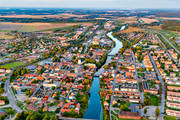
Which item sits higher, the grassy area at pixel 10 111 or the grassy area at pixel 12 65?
the grassy area at pixel 12 65

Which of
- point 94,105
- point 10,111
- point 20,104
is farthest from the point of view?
point 94,105

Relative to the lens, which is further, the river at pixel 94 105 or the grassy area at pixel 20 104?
the grassy area at pixel 20 104

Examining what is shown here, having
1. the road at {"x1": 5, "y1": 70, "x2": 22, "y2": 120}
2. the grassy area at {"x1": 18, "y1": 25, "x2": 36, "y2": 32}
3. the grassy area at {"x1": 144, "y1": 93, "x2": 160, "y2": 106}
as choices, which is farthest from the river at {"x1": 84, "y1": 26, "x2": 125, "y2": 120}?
the grassy area at {"x1": 18, "y1": 25, "x2": 36, "y2": 32}

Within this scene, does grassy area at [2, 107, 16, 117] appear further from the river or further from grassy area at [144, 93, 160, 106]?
grassy area at [144, 93, 160, 106]

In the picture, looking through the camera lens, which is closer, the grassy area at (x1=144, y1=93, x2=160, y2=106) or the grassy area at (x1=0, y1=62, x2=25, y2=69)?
the grassy area at (x1=144, y1=93, x2=160, y2=106)

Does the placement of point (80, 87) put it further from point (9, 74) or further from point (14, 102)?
point (9, 74)

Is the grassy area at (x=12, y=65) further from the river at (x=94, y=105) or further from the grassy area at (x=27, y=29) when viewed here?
the grassy area at (x=27, y=29)

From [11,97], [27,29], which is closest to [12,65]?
[11,97]

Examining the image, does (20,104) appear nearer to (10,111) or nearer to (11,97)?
(10,111)

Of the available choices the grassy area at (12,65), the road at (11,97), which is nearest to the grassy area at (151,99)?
the road at (11,97)

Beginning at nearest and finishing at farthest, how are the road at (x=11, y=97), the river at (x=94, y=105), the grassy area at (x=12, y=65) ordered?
1. the river at (x=94, y=105)
2. the road at (x=11, y=97)
3. the grassy area at (x=12, y=65)

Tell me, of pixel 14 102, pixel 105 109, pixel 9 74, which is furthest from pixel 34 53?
pixel 105 109
